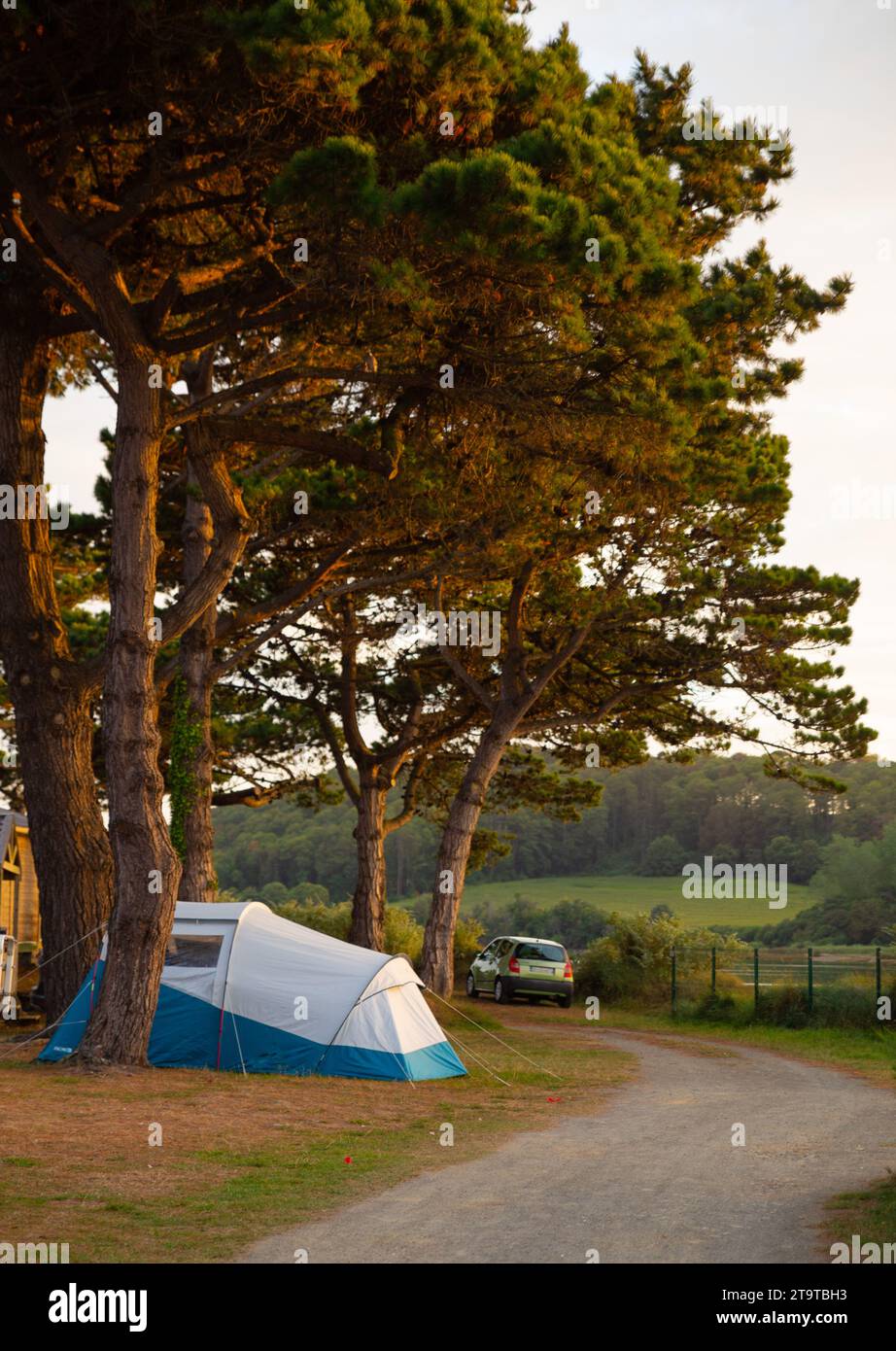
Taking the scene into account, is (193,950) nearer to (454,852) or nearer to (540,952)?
(454,852)

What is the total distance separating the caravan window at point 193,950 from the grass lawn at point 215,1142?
1.25 metres

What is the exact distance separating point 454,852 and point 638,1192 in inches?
725

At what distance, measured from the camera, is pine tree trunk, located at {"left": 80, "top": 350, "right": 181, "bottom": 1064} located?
44.5ft

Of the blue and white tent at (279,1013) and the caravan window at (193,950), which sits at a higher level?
the caravan window at (193,950)

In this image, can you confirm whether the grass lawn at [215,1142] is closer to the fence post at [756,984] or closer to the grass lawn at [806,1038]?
the grass lawn at [806,1038]

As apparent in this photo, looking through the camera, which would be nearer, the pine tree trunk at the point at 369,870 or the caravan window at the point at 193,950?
the caravan window at the point at 193,950

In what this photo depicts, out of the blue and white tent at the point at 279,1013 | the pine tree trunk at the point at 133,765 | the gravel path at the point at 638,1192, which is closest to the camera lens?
the gravel path at the point at 638,1192

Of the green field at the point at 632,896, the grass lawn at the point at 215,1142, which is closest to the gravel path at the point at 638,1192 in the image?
the grass lawn at the point at 215,1142

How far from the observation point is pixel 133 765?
13.8 metres

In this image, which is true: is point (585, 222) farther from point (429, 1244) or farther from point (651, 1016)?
point (651, 1016)

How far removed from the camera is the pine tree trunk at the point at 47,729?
15.6 meters

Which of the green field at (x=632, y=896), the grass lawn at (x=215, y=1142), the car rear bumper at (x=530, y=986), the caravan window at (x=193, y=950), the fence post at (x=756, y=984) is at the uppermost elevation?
the caravan window at (x=193, y=950)
